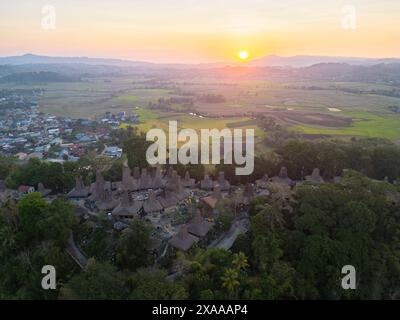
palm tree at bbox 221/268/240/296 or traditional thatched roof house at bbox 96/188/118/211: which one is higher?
traditional thatched roof house at bbox 96/188/118/211

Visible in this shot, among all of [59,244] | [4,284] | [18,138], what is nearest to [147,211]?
[59,244]

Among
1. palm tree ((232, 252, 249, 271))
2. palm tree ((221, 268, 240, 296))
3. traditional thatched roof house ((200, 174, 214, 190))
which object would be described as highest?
traditional thatched roof house ((200, 174, 214, 190))

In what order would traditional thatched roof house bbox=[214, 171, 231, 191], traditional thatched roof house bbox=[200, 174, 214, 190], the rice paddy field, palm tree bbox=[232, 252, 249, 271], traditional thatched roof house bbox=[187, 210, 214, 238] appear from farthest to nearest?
the rice paddy field → traditional thatched roof house bbox=[200, 174, 214, 190] → traditional thatched roof house bbox=[214, 171, 231, 191] → traditional thatched roof house bbox=[187, 210, 214, 238] → palm tree bbox=[232, 252, 249, 271]

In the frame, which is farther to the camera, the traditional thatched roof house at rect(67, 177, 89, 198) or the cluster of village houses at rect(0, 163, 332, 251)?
the traditional thatched roof house at rect(67, 177, 89, 198)

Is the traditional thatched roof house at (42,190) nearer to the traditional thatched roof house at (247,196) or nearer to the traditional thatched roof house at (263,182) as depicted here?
the traditional thatched roof house at (247,196)

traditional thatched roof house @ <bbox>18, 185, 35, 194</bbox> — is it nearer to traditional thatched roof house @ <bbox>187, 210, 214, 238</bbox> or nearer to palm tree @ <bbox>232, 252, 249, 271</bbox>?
traditional thatched roof house @ <bbox>187, 210, 214, 238</bbox>

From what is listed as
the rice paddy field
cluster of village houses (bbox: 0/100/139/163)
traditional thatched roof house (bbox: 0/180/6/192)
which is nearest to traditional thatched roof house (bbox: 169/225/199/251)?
traditional thatched roof house (bbox: 0/180/6/192)
